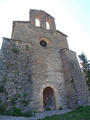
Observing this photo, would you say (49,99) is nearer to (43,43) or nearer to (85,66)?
(43,43)

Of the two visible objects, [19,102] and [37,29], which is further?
[37,29]

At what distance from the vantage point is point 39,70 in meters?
7.07

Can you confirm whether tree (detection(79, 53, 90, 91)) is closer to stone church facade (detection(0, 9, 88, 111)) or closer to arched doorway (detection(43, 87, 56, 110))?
stone church facade (detection(0, 9, 88, 111))

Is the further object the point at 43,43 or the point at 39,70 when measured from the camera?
the point at 43,43

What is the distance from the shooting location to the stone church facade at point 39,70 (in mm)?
4836

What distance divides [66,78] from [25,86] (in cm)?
378

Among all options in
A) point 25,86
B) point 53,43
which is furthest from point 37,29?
point 25,86

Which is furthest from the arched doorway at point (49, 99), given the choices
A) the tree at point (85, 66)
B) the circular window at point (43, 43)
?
the tree at point (85, 66)

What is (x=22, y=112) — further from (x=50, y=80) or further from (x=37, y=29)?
(x=37, y=29)

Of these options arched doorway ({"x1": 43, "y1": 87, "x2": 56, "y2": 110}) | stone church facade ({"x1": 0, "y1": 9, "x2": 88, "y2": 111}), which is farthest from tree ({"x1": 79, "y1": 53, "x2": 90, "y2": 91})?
arched doorway ({"x1": 43, "y1": 87, "x2": 56, "y2": 110})

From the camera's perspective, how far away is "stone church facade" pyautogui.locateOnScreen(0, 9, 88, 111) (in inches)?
190

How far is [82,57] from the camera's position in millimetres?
14531

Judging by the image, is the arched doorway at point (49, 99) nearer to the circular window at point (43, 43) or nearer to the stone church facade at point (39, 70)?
the stone church facade at point (39, 70)

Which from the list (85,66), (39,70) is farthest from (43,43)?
(85,66)
